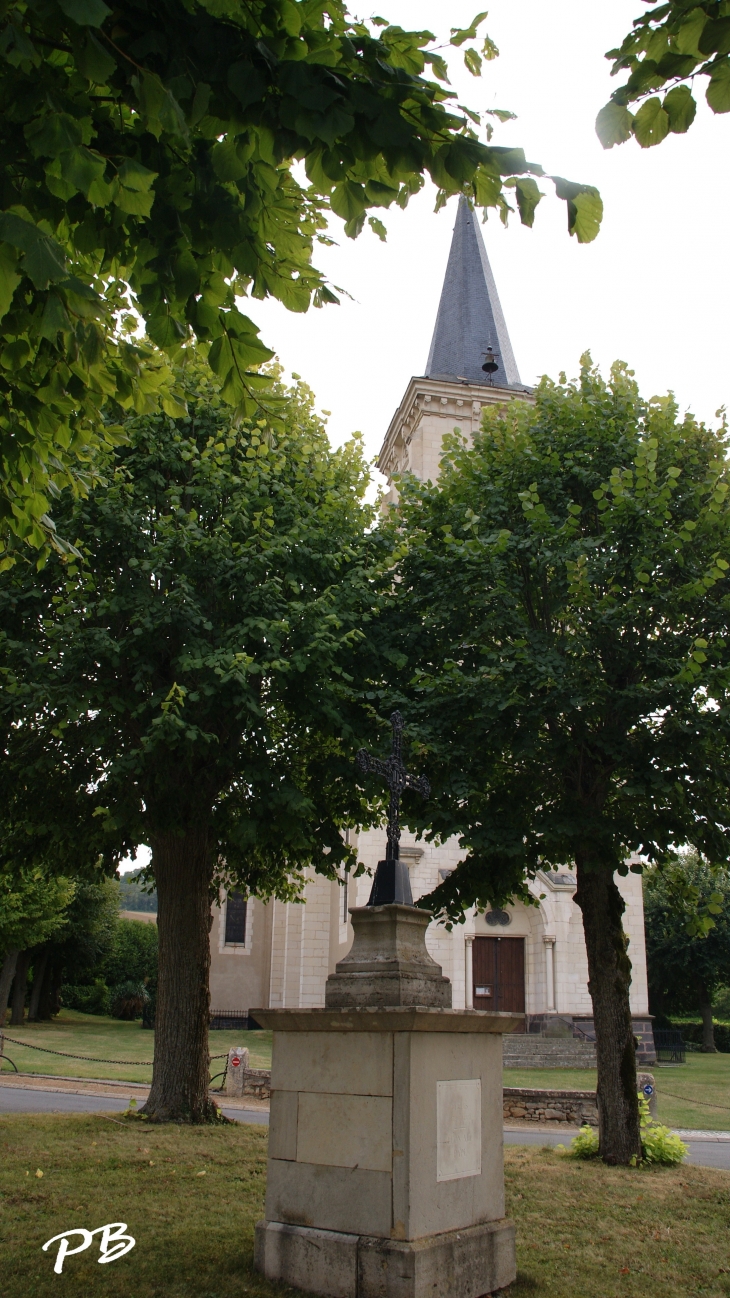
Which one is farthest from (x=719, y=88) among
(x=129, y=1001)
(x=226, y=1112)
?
(x=129, y=1001)

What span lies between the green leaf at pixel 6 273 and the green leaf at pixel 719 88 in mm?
2694

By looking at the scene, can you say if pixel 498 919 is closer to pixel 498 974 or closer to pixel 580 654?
pixel 498 974

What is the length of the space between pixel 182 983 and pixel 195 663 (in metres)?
4.54

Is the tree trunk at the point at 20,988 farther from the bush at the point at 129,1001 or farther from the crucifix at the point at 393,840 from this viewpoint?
Result: the crucifix at the point at 393,840

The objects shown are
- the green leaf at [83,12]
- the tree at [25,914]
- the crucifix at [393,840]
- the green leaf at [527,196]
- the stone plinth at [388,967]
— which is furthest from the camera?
the tree at [25,914]

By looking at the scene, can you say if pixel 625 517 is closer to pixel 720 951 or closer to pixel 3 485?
pixel 3 485

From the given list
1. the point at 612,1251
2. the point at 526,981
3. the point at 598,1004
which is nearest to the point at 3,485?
the point at 612,1251

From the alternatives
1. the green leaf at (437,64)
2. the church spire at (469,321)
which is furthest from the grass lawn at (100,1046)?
the church spire at (469,321)

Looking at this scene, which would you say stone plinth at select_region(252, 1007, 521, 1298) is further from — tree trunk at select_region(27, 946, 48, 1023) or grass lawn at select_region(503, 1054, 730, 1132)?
tree trunk at select_region(27, 946, 48, 1023)

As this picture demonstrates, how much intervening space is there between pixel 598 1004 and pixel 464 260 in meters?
32.2

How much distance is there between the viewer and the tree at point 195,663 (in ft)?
35.7

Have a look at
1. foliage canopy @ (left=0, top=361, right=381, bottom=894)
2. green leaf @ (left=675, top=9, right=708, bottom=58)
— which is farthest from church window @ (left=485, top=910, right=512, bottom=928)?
green leaf @ (left=675, top=9, right=708, bottom=58)

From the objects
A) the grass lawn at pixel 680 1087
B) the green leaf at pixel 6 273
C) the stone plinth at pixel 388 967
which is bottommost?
the grass lawn at pixel 680 1087

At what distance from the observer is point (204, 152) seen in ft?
13.5
